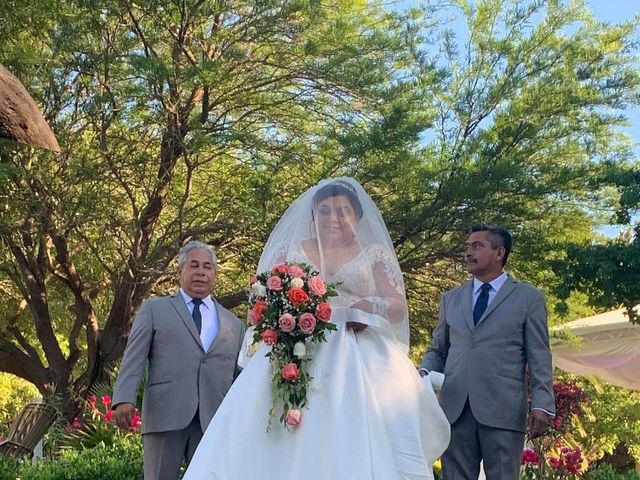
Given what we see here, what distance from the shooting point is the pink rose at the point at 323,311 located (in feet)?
14.6

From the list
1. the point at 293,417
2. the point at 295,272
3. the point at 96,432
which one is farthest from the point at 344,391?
the point at 96,432

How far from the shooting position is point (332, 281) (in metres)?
4.77

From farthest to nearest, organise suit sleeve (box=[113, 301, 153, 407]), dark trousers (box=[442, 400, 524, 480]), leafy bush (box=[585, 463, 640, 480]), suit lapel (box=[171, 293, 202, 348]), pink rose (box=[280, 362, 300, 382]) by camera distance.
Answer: leafy bush (box=[585, 463, 640, 480])
suit lapel (box=[171, 293, 202, 348])
suit sleeve (box=[113, 301, 153, 407])
dark trousers (box=[442, 400, 524, 480])
pink rose (box=[280, 362, 300, 382])

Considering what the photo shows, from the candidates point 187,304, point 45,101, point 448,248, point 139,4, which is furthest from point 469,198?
point 187,304

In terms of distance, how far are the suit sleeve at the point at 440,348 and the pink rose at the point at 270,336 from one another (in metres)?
1.15

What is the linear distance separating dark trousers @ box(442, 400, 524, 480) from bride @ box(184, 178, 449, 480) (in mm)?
287

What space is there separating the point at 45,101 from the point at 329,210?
763 cm

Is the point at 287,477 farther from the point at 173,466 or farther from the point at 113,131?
the point at 113,131

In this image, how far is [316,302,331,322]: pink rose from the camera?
175 inches

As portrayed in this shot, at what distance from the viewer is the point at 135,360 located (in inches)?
207

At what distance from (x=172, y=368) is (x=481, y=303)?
1.82m

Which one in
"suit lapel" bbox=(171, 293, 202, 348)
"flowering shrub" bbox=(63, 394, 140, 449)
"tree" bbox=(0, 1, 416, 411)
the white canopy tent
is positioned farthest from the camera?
"tree" bbox=(0, 1, 416, 411)

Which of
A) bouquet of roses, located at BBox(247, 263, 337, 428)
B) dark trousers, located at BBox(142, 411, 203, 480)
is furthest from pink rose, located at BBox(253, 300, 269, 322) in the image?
dark trousers, located at BBox(142, 411, 203, 480)

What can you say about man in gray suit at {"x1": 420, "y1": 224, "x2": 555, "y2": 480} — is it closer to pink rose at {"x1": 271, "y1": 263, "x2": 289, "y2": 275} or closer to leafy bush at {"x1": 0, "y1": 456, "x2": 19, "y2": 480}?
pink rose at {"x1": 271, "y1": 263, "x2": 289, "y2": 275}
